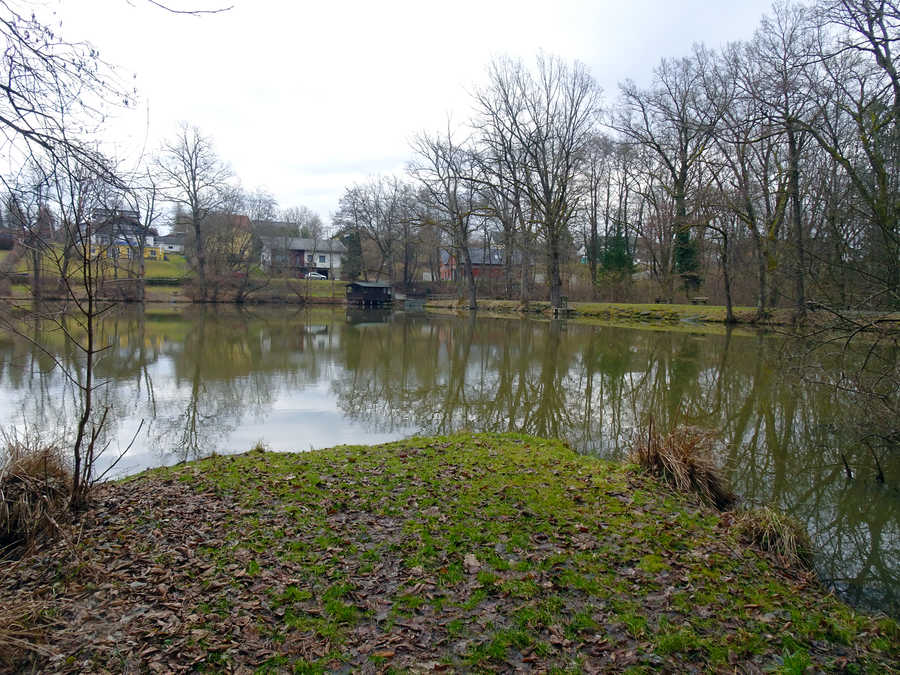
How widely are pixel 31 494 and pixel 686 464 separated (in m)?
6.64

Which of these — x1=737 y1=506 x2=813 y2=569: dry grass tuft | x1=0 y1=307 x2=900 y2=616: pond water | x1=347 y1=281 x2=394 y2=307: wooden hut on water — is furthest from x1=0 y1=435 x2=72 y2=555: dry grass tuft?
x1=347 y1=281 x2=394 y2=307: wooden hut on water

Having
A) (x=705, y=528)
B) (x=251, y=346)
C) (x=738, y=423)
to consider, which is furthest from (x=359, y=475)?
(x=251, y=346)

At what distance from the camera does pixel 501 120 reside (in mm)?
39125

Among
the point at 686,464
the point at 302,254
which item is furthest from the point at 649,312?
the point at 302,254

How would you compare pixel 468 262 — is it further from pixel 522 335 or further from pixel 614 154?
pixel 522 335

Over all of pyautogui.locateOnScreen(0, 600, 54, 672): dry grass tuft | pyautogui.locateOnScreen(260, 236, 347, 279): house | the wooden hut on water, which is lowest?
pyautogui.locateOnScreen(0, 600, 54, 672): dry grass tuft

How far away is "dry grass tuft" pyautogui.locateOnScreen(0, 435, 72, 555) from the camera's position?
4238 millimetres

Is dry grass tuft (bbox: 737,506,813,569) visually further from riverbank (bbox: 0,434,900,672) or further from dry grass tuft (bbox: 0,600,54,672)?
dry grass tuft (bbox: 0,600,54,672)

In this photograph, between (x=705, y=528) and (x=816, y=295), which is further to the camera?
(x=816, y=295)

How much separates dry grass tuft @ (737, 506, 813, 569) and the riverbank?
0.20m

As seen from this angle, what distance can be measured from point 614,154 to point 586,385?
3289 centimetres

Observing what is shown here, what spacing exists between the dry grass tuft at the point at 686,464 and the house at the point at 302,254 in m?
56.3

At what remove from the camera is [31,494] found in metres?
4.60

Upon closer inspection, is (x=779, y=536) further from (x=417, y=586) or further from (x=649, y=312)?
(x=649, y=312)
